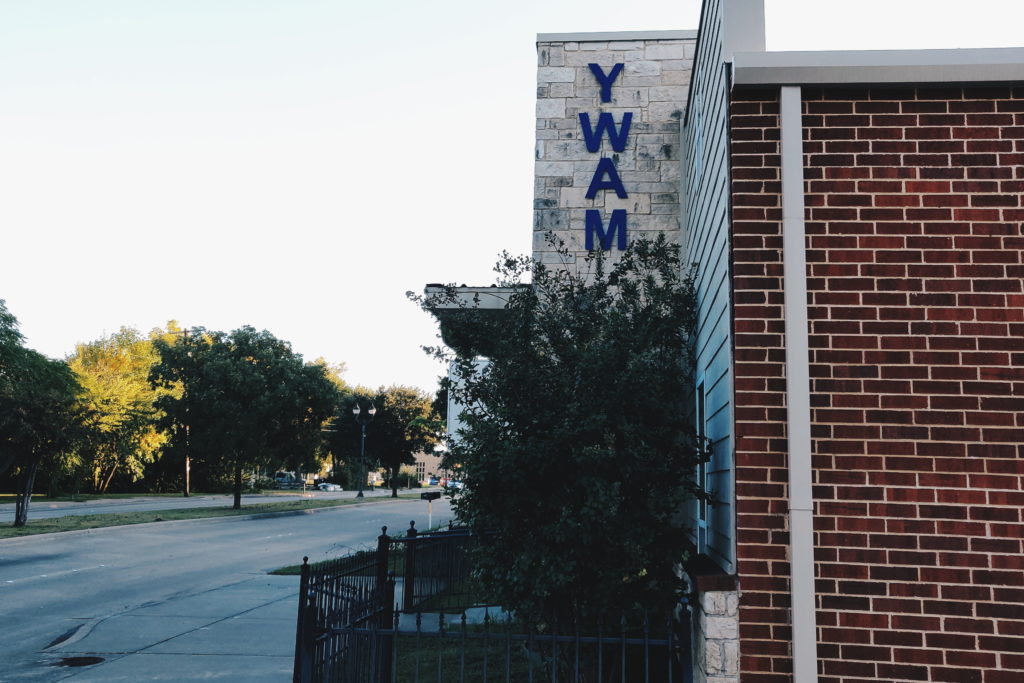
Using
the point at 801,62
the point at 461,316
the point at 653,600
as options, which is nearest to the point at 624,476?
the point at 653,600

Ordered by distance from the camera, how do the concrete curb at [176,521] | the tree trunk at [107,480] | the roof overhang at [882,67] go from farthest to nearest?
1. the tree trunk at [107,480]
2. the concrete curb at [176,521]
3. the roof overhang at [882,67]

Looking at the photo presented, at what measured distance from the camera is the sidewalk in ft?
23.9

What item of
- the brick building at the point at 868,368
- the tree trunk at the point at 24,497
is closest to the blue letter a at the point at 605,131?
the brick building at the point at 868,368

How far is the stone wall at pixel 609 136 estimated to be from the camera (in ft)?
32.3

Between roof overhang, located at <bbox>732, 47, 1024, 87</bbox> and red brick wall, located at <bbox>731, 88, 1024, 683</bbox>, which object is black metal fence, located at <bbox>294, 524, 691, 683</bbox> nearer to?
red brick wall, located at <bbox>731, 88, 1024, 683</bbox>

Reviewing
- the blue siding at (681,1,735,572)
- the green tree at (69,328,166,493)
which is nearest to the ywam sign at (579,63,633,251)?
the blue siding at (681,1,735,572)

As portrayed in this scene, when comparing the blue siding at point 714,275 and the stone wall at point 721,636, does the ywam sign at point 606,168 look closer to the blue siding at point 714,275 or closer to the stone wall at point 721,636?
the blue siding at point 714,275

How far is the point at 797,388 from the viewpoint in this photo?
13.9 ft

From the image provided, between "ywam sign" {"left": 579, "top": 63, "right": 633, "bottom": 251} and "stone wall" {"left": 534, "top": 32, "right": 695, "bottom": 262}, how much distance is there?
0.03 metres

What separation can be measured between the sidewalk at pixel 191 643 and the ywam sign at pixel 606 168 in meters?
5.82

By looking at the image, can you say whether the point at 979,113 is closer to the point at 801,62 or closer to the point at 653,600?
the point at 801,62

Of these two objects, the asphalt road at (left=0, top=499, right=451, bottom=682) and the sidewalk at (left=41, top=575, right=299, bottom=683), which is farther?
the asphalt road at (left=0, top=499, right=451, bottom=682)

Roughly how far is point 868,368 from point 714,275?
1469 millimetres

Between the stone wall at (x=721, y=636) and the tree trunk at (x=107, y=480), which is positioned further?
the tree trunk at (x=107, y=480)
